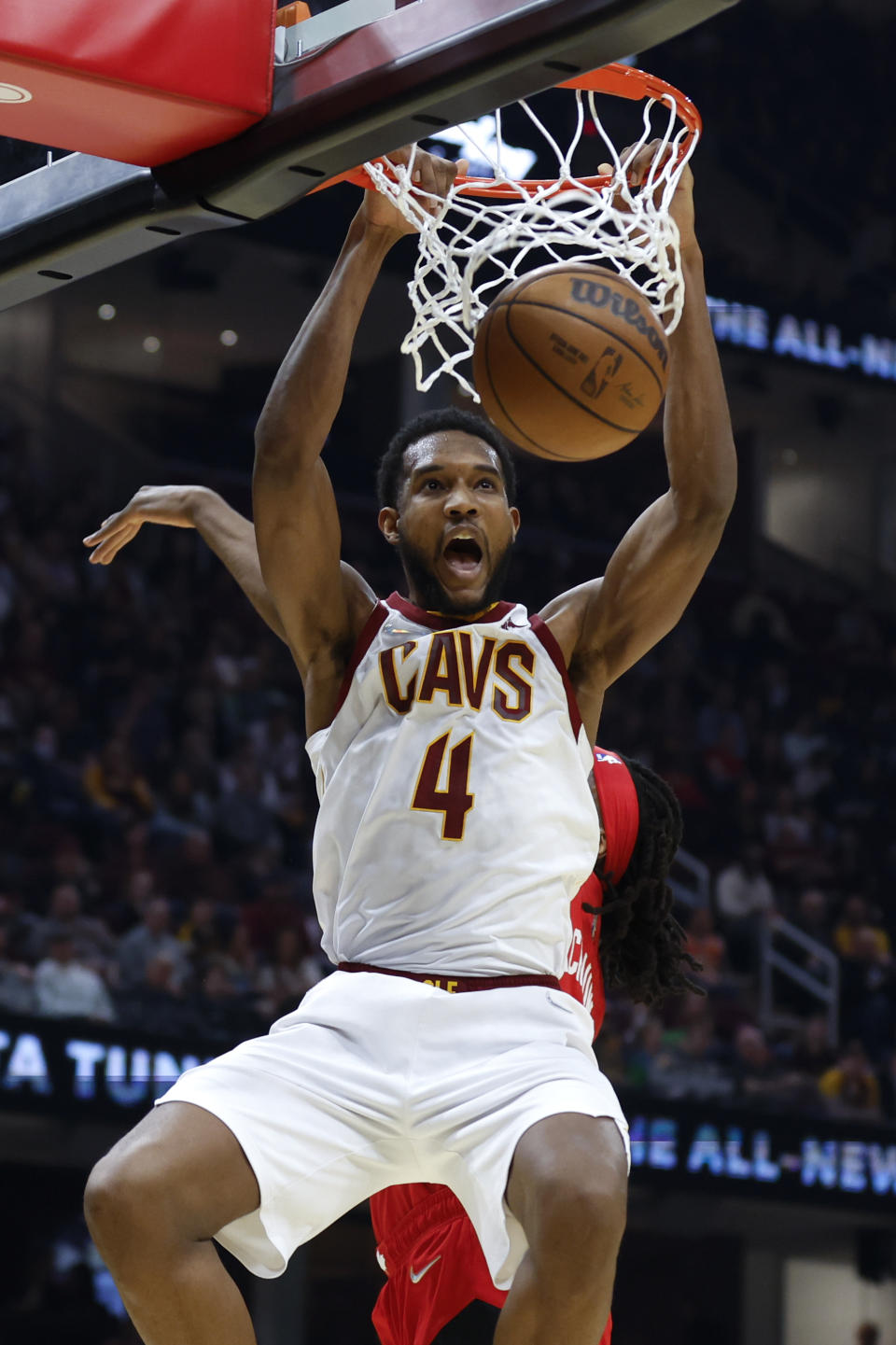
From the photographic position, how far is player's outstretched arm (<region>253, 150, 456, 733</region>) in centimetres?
349

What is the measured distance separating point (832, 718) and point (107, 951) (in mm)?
6540

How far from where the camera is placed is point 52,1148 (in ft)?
24.5

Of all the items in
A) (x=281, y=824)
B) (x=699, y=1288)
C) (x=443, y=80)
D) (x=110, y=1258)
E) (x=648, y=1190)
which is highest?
(x=443, y=80)

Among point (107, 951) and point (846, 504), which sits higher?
point (107, 951)

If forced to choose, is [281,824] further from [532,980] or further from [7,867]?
[532,980]

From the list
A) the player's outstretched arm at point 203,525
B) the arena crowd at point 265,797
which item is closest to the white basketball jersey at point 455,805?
the player's outstretched arm at point 203,525

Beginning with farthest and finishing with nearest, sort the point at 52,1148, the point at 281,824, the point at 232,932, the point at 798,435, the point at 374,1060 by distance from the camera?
the point at 798,435, the point at 281,824, the point at 232,932, the point at 52,1148, the point at 374,1060

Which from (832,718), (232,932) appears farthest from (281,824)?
(832,718)

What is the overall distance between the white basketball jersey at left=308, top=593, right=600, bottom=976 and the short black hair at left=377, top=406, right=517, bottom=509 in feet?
1.13

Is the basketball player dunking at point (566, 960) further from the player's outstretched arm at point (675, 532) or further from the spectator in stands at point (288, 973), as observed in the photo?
the spectator in stands at point (288, 973)

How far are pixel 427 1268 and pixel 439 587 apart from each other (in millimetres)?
1416

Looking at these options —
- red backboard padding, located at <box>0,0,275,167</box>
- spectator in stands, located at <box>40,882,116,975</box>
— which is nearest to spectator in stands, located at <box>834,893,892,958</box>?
spectator in stands, located at <box>40,882,116,975</box>

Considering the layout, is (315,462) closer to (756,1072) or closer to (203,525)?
(203,525)

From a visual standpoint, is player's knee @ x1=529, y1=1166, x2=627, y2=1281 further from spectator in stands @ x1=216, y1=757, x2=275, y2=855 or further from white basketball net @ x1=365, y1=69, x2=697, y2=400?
spectator in stands @ x1=216, y1=757, x2=275, y2=855
